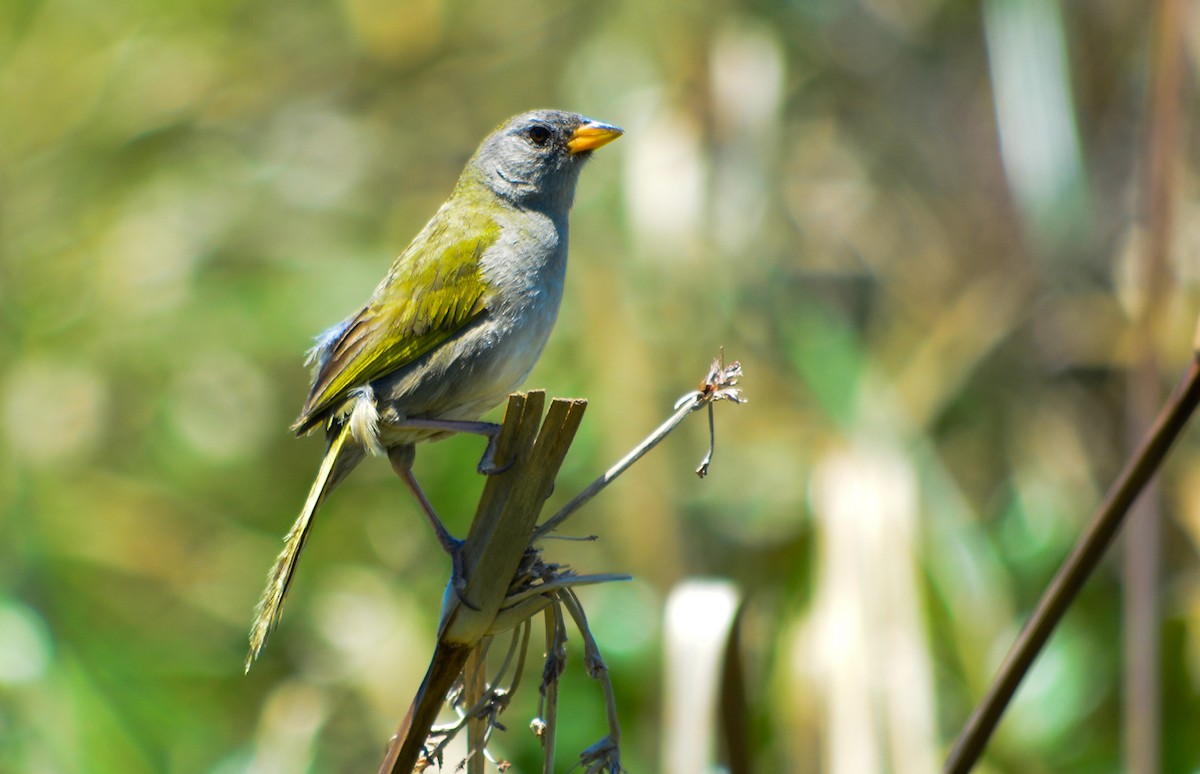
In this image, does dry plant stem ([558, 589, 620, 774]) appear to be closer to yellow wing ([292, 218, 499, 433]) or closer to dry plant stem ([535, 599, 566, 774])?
dry plant stem ([535, 599, 566, 774])

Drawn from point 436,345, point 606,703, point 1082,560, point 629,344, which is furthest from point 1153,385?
point 629,344

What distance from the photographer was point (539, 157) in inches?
130

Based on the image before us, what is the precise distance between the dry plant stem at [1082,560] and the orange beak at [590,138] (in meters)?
2.12

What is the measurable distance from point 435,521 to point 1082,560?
1356mm

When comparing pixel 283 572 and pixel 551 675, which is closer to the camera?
pixel 551 675

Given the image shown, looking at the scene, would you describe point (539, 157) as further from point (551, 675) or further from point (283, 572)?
point (551, 675)

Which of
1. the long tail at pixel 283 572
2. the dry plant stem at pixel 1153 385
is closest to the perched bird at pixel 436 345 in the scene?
the long tail at pixel 283 572

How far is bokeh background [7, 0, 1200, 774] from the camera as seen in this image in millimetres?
3729

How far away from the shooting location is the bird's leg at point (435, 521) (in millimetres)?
1671

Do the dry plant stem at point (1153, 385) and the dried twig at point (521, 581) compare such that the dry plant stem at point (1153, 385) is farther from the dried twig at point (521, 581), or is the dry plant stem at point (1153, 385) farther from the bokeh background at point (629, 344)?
the dried twig at point (521, 581)

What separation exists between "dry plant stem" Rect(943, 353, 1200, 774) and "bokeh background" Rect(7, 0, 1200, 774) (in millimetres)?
1274

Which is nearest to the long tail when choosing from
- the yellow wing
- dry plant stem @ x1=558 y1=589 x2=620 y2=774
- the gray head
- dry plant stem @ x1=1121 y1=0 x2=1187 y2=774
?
the yellow wing

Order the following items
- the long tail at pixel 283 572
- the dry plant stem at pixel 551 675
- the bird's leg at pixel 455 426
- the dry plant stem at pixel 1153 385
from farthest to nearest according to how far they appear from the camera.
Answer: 1. the bird's leg at pixel 455 426
2. the dry plant stem at pixel 1153 385
3. the long tail at pixel 283 572
4. the dry plant stem at pixel 551 675

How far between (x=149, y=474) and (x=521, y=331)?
9.85 ft
